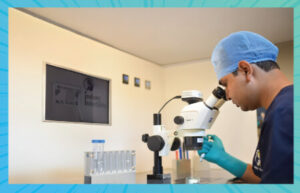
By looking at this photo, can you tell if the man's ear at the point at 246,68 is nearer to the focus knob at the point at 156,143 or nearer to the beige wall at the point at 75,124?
the focus knob at the point at 156,143

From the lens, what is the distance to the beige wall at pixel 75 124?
5.14 feet

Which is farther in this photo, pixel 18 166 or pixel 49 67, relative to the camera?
pixel 49 67

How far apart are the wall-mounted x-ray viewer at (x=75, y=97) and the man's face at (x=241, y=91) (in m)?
1.14

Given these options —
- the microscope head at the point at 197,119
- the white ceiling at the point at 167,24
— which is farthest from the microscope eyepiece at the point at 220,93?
the white ceiling at the point at 167,24

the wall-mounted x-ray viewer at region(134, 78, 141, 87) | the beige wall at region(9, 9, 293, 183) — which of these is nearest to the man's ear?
the beige wall at region(9, 9, 293, 183)

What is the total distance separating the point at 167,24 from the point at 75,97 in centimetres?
78

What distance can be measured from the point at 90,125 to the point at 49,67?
50 cm

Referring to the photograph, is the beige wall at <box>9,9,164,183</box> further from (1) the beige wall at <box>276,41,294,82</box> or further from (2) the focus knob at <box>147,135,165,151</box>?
(1) the beige wall at <box>276,41,294,82</box>

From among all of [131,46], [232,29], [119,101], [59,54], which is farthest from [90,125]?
[232,29]

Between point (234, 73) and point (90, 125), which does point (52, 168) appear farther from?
point (234, 73)

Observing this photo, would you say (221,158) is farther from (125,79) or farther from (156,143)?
(125,79)

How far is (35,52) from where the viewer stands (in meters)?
1.66

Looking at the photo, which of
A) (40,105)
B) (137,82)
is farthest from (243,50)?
(137,82)

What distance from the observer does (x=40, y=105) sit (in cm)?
166
